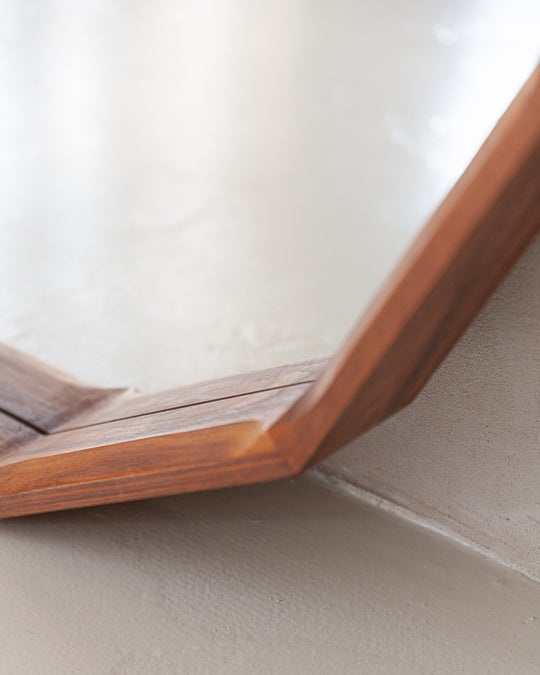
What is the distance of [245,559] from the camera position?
90 cm

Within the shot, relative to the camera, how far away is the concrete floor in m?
0.80

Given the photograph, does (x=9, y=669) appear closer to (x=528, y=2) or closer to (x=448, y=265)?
(x=448, y=265)

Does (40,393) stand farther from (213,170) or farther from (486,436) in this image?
(213,170)

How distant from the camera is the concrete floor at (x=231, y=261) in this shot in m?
0.80

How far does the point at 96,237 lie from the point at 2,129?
0.92 metres

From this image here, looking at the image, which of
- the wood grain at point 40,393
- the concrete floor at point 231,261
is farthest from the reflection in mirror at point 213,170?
the wood grain at point 40,393

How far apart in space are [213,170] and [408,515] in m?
1.86

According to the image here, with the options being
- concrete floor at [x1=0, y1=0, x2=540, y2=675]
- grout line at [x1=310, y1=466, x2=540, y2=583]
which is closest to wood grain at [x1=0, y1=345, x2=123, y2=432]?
concrete floor at [x1=0, y1=0, x2=540, y2=675]

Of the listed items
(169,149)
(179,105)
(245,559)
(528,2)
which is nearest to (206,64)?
(179,105)

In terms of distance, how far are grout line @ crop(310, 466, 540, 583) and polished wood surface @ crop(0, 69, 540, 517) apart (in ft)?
0.72

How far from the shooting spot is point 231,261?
2.09 m

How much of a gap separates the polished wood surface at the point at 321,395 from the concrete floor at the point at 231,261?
0.13 meters

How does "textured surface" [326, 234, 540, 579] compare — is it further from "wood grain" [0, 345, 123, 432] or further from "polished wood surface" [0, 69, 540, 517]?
"wood grain" [0, 345, 123, 432]

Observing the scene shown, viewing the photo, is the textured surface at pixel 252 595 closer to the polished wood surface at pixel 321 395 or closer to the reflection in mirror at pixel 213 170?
the polished wood surface at pixel 321 395
